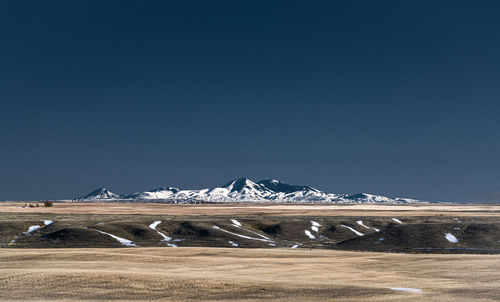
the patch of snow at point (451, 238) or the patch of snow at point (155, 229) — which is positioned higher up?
the patch of snow at point (155, 229)

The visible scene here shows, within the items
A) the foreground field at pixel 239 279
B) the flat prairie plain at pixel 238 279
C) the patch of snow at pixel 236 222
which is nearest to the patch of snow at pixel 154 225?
the patch of snow at pixel 236 222

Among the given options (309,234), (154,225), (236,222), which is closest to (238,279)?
(309,234)

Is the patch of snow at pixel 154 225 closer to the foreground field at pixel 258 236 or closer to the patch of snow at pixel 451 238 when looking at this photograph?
the foreground field at pixel 258 236

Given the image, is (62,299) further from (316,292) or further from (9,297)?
(316,292)

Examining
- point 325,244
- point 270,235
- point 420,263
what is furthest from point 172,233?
point 420,263

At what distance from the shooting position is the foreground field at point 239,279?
32.1m

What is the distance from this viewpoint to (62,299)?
3078 centimetres

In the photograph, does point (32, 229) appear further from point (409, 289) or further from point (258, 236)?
point (409, 289)

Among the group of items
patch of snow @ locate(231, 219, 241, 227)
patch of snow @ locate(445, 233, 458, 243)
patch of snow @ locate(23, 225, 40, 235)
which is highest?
patch of snow @ locate(23, 225, 40, 235)

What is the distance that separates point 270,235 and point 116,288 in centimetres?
7220

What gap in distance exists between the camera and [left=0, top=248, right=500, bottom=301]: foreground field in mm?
32062

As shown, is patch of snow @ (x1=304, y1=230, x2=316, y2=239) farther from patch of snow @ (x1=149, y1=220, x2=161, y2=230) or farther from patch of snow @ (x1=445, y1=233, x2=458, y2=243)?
patch of snow @ (x1=149, y1=220, x2=161, y2=230)

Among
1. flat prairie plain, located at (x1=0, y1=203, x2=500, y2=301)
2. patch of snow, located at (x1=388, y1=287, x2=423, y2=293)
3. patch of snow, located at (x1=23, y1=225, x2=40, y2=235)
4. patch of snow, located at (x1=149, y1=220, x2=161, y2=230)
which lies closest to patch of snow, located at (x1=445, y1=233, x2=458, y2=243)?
flat prairie plain, located at (x1=0, y1=203, x2=500, y2=301)

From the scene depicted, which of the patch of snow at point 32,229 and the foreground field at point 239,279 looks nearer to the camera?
the foreground field at point 239,279
